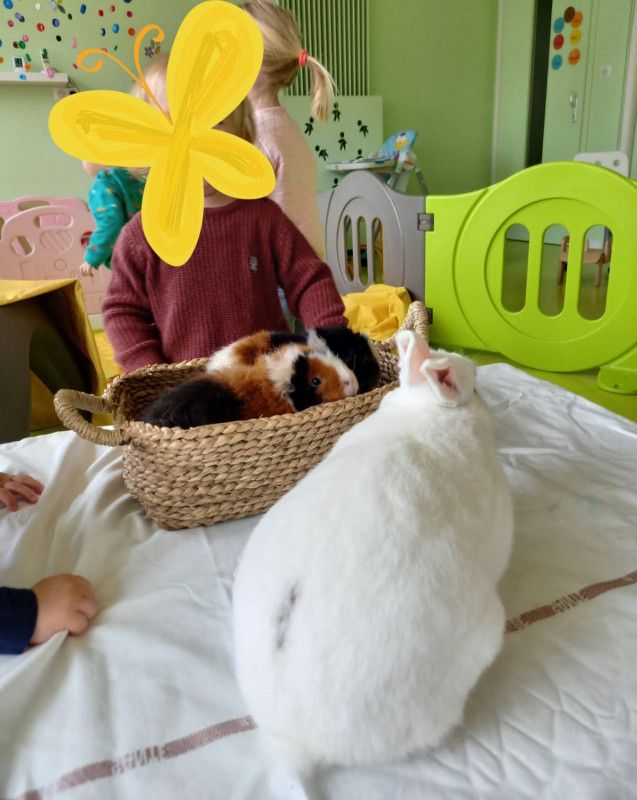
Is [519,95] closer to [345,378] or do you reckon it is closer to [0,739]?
[345,378]

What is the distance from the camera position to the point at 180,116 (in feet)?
1.79

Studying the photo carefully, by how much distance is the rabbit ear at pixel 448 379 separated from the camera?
0.51 meters

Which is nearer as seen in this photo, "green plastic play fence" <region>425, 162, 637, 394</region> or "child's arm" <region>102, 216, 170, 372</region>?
"child's arm" <region>102, 216, 170, 372</region>

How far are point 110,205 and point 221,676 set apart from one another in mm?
883

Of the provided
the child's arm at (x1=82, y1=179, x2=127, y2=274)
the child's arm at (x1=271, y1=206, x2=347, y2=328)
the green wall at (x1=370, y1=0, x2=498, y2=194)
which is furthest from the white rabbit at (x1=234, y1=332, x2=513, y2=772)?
the green wall at (x1=370, y1=0, x2=498, y2=194)

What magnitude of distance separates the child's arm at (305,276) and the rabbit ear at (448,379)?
1.48 feet

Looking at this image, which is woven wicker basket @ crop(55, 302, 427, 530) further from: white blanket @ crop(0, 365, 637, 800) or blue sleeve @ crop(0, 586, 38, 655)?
blue sleeve @ crop(0, 586, 38, 655)

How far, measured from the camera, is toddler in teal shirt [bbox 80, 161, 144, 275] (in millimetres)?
1059

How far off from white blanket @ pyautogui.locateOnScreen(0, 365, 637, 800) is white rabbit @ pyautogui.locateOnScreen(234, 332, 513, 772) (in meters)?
0.04

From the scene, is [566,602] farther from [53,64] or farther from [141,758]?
[53,64]

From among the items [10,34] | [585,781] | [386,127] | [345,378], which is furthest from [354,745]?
[386,127]

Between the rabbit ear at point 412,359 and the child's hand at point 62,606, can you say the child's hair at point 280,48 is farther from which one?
the child's hand at point 62,606

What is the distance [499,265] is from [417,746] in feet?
5.00

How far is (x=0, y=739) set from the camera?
0.41m
